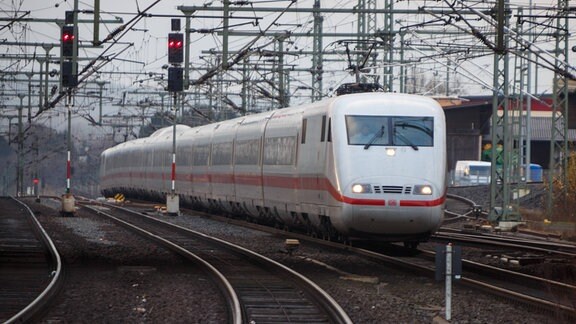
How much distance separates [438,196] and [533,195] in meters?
34.7

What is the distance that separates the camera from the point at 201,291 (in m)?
16.6

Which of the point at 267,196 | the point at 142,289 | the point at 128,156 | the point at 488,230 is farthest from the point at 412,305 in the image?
the point at 128,156

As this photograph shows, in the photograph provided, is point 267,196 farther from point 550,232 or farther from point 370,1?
point 370,1

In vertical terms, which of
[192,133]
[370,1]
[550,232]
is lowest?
[550,232]

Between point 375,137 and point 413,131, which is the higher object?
point 413,131

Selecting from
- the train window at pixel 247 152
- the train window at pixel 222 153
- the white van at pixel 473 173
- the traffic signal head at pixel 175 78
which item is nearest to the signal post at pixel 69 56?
the traffic signal head at pixel 175 78

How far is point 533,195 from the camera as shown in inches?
2191

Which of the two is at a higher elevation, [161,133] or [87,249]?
[161,133]

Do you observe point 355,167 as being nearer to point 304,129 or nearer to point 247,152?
point 304,129

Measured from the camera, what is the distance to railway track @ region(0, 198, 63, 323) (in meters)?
14.1

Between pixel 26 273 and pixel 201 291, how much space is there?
4.11 meters

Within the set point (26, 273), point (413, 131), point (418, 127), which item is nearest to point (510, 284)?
point (413, 131)

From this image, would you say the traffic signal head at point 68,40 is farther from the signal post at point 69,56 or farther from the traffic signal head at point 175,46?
the traffic signal head at point 175,46

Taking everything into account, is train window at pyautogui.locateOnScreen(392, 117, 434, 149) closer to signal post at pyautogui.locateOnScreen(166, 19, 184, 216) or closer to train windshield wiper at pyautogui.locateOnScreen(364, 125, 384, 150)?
train windshield wiper at pyautogui.locateOnScreen(364, 125, 384, 150)
